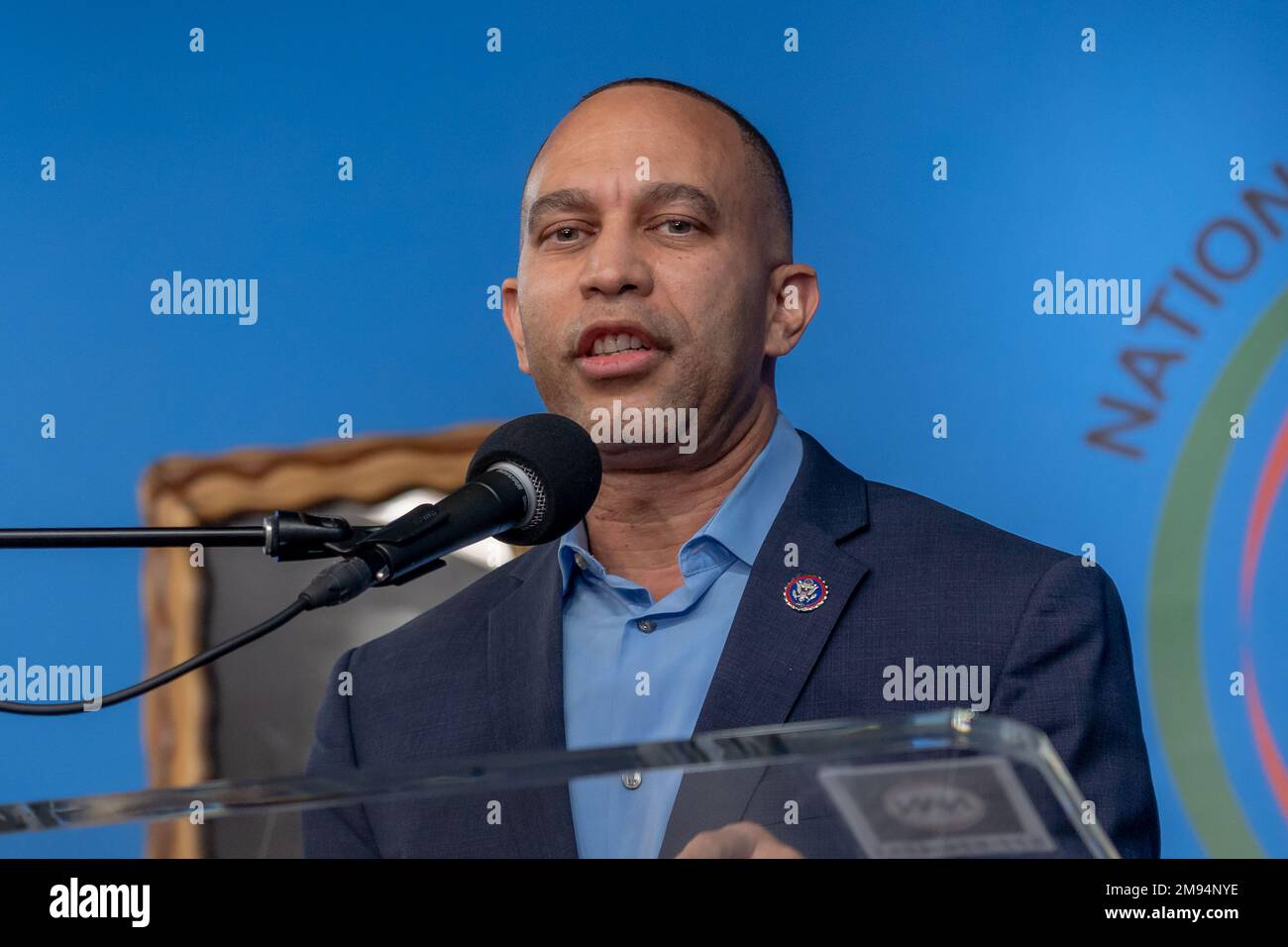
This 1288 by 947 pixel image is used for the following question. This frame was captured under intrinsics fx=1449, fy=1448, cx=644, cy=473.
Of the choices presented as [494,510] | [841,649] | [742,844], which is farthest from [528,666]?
[742,844]

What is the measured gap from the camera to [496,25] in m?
2.56

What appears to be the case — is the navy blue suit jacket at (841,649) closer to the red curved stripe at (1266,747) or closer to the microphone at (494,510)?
the red curved stripe at (1266,747)

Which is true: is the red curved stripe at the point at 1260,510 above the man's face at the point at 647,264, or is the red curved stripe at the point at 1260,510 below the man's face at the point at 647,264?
below

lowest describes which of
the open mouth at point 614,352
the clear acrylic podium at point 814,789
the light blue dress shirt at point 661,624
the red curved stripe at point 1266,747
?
the red curved stripe at point 1266,747

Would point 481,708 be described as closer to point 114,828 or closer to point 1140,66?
point 114,828

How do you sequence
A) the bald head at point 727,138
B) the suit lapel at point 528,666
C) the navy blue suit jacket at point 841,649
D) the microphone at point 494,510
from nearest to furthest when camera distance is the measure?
the microphone at point 494,510 < the navy blue suit jacket at point 841,649 < the suit lapel at point 528,666 < the bald head at point 727,138

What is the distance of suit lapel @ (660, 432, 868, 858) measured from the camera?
189 cm

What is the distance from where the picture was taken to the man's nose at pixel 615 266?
87.4 inches

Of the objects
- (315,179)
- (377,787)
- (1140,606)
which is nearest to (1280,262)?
(1140,606)

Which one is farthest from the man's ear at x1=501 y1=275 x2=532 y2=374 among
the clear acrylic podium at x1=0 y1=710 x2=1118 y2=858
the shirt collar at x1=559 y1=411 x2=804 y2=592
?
the clear acrylic podium at x1=0 y1=710 x2=1118 y2=858

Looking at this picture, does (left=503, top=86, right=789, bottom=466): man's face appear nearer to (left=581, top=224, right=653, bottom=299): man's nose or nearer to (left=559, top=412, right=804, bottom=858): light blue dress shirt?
(left=581, top=224, right=653, bottom=299): man's nose

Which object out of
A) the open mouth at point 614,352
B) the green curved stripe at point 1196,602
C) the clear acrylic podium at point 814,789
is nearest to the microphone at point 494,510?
the clear acrylic podium at point 814,789

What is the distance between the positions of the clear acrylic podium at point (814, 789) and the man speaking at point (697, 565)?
0.85 meters
